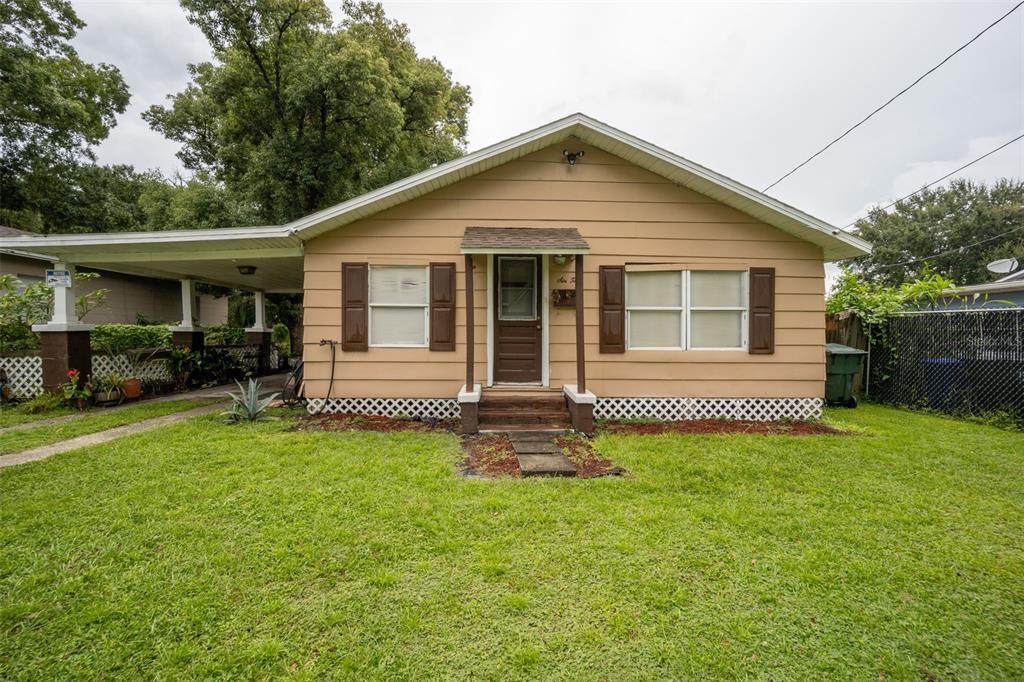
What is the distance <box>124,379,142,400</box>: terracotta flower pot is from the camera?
283 inches

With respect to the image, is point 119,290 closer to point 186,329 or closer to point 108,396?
point 186,329

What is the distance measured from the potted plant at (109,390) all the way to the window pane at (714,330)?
9.73 m

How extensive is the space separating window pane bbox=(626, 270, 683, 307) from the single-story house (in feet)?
0.06

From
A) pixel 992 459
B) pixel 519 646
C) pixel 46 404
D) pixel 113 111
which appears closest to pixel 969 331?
pixel 992 459

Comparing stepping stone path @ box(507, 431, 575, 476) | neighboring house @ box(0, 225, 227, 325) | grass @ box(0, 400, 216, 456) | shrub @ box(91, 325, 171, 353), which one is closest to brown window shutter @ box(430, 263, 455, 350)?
stepping stone path @ box(507, 431, 575, 476)

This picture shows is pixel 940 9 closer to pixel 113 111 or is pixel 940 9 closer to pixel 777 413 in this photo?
pixel 777 413

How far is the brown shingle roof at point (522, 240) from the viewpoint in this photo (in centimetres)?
528

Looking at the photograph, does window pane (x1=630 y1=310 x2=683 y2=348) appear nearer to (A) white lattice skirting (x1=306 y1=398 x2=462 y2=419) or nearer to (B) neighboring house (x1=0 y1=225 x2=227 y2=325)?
(A) white lattice skirting (x1=306 y1=398 x2=462 y2=419)

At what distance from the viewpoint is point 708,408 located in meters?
6.22

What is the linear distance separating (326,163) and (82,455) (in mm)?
11375

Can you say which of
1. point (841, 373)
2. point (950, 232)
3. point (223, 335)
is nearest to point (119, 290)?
point (223, 335)

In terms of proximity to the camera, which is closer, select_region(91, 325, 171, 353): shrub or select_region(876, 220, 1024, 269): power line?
select_region(91, 325, 171, 353): shrub

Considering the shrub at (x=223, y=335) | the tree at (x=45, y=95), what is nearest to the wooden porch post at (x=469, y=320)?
the shrub at (x=223, y=335)

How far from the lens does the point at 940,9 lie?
8.25m
